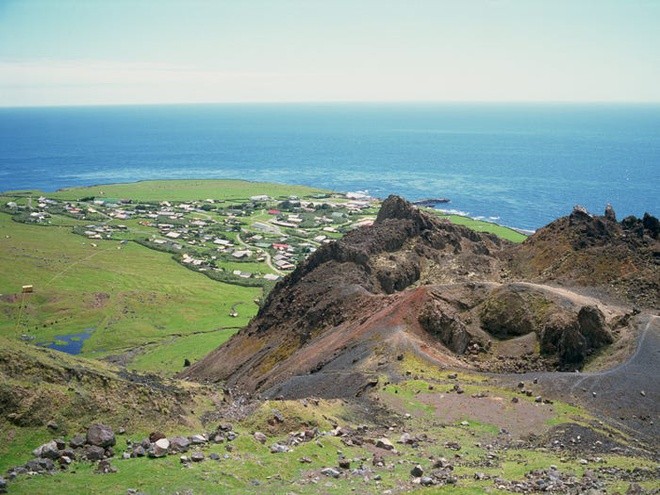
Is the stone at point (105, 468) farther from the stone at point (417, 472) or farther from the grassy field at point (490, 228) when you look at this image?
the grassy field at point (490, 228)

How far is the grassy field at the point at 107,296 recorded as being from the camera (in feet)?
348

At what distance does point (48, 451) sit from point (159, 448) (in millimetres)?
5031

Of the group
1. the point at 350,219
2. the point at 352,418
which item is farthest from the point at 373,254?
the point at 350,219

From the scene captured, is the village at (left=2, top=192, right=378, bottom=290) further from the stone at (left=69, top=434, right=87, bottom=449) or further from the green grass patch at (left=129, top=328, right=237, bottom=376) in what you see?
the stone at (left=69, top=434, right=87, bottom=449)

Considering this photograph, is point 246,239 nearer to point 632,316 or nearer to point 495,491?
point 632,316

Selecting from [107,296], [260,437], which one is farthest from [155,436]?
[107,296]

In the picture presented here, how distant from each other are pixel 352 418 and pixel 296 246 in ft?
385

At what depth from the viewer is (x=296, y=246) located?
6334 inches

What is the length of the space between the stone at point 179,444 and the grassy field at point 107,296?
2461 inches

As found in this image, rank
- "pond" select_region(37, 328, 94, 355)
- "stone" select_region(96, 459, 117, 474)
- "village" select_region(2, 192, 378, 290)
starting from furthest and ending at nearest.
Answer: "village" select_region(2, 192, 378, 290) < "pond" select_region(37, 328, 94, 355) < "stone" select_region(96, 459, 117, 474)

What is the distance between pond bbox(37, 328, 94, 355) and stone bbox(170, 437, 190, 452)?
68.7 m

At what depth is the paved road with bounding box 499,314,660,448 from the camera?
4675 centimetres

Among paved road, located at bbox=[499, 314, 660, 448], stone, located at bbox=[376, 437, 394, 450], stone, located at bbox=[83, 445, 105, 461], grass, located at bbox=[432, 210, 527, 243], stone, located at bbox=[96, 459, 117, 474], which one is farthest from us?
grass, located at bbox=[432, 210, 527, 243]

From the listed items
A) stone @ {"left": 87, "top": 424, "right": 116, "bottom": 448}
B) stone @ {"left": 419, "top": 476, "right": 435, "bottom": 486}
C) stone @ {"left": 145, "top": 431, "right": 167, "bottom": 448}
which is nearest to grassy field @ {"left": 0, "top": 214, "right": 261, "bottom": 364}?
stone @ {"left": 145, "top": 431, "right": 167, "bottom": 448}
